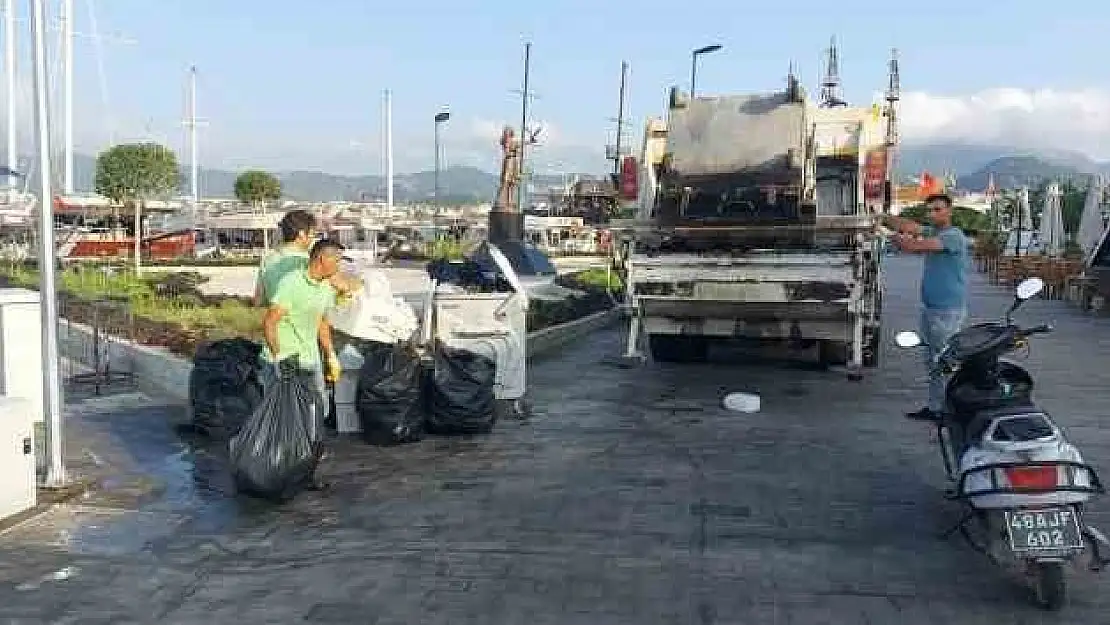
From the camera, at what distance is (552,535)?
221 inches

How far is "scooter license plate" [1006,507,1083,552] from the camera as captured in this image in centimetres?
436

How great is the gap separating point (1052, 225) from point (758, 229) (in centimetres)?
2163

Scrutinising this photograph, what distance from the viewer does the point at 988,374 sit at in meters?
5.52

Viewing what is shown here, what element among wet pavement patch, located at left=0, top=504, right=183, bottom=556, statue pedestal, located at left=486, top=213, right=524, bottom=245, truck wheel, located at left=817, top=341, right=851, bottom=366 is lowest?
wet pavement patch, located at left=0, top=504, right=183, bottom=556

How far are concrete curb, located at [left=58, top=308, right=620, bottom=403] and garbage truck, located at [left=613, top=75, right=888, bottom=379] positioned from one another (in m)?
1.85

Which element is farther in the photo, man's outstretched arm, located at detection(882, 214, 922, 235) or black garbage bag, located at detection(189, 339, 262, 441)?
man's outstretched arm, located at detection(882, 214, 922, 235)

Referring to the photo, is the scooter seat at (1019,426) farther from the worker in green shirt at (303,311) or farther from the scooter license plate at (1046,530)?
the worker in green shirt at (303,311)

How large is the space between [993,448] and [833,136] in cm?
773

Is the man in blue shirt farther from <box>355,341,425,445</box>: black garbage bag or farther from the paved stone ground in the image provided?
<box>355,341,425,445</box>: black garbage bag

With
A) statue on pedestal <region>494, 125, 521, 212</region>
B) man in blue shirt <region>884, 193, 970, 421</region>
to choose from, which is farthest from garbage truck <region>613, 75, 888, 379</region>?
statue on pedestal <region>494, 125, 521, 212</region>

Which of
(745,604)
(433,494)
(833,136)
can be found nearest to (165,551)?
(433,494)

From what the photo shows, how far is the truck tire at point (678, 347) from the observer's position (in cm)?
1255

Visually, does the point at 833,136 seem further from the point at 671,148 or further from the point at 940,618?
the point at 940,618

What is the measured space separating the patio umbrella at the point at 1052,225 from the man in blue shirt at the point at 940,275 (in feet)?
72.9
